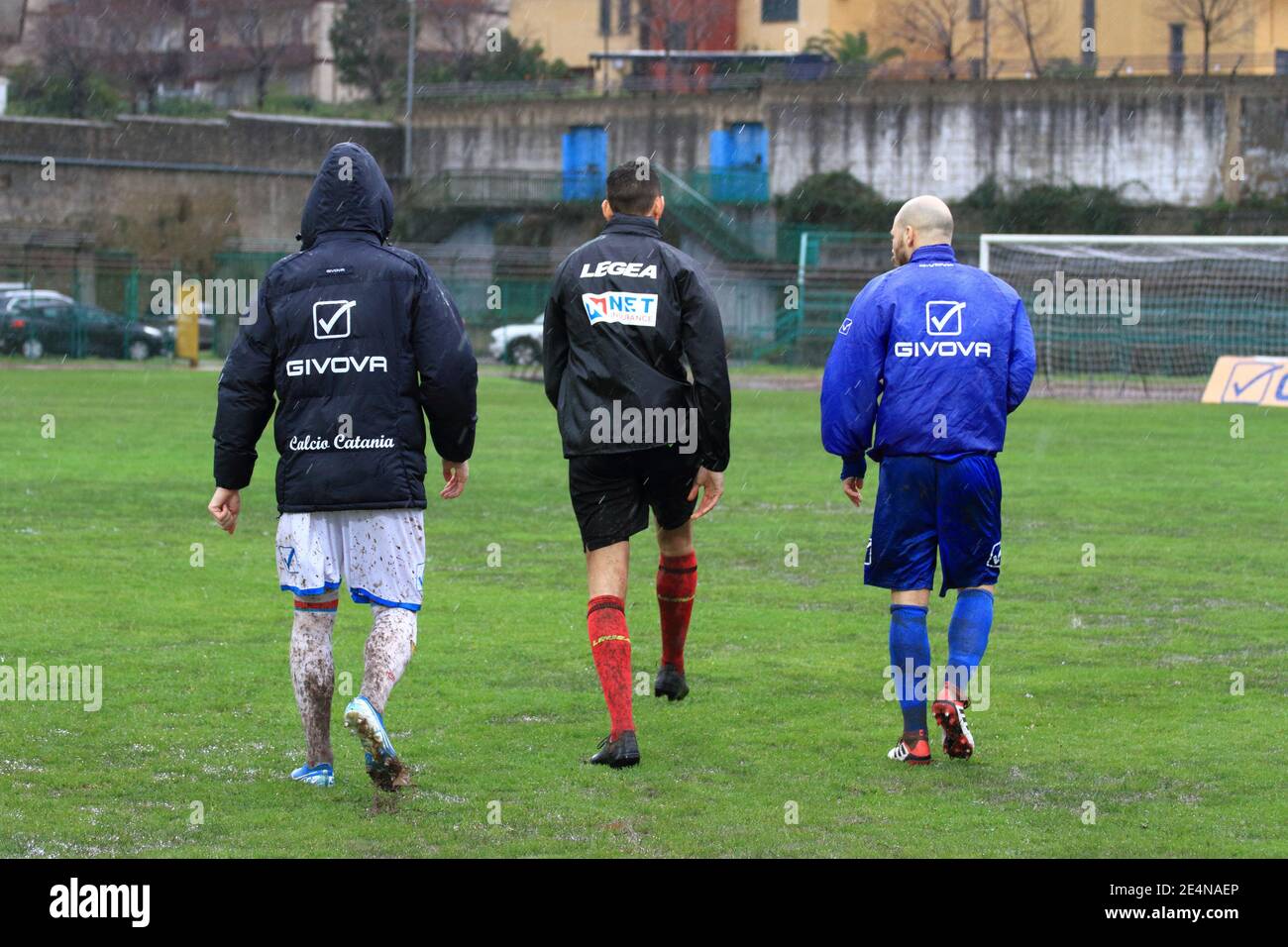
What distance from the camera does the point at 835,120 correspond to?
5391 cm

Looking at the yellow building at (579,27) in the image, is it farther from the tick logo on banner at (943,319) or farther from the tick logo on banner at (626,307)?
the tick logo on banner at (943,319)

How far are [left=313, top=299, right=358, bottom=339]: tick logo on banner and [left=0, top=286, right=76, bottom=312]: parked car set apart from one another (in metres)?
38.4

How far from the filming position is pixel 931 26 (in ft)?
212

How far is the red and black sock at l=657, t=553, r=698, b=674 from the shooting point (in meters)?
7.59

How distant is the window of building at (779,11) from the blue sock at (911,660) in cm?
6426

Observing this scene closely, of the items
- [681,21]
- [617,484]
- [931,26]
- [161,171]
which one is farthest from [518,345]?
[617,484]

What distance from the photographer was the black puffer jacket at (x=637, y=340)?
690 centimetres

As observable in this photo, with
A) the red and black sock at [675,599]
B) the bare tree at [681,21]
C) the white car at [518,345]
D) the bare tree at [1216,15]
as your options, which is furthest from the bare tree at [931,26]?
the red and black sock at [675,599]

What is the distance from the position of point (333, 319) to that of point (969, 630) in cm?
255

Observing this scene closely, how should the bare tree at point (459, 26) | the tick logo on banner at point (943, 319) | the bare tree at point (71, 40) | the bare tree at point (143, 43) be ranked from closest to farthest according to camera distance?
the tick logo on banner at point (943, 319), the bare tree at point (71, 40), the bare tree at point (459, 26), the bare tree at point (143, 43)

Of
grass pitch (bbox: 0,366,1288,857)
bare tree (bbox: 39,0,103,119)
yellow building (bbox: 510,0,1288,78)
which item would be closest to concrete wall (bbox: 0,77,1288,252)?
yellow building (bbox: 510,0,1288,78)

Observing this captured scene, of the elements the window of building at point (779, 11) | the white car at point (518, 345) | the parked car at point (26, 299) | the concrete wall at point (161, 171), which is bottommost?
the white car at point (518, 345)

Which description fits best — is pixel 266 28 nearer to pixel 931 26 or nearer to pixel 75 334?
pixel 931 26

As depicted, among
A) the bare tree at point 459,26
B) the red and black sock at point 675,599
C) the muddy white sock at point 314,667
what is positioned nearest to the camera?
the muddy white sock at point 314,667
